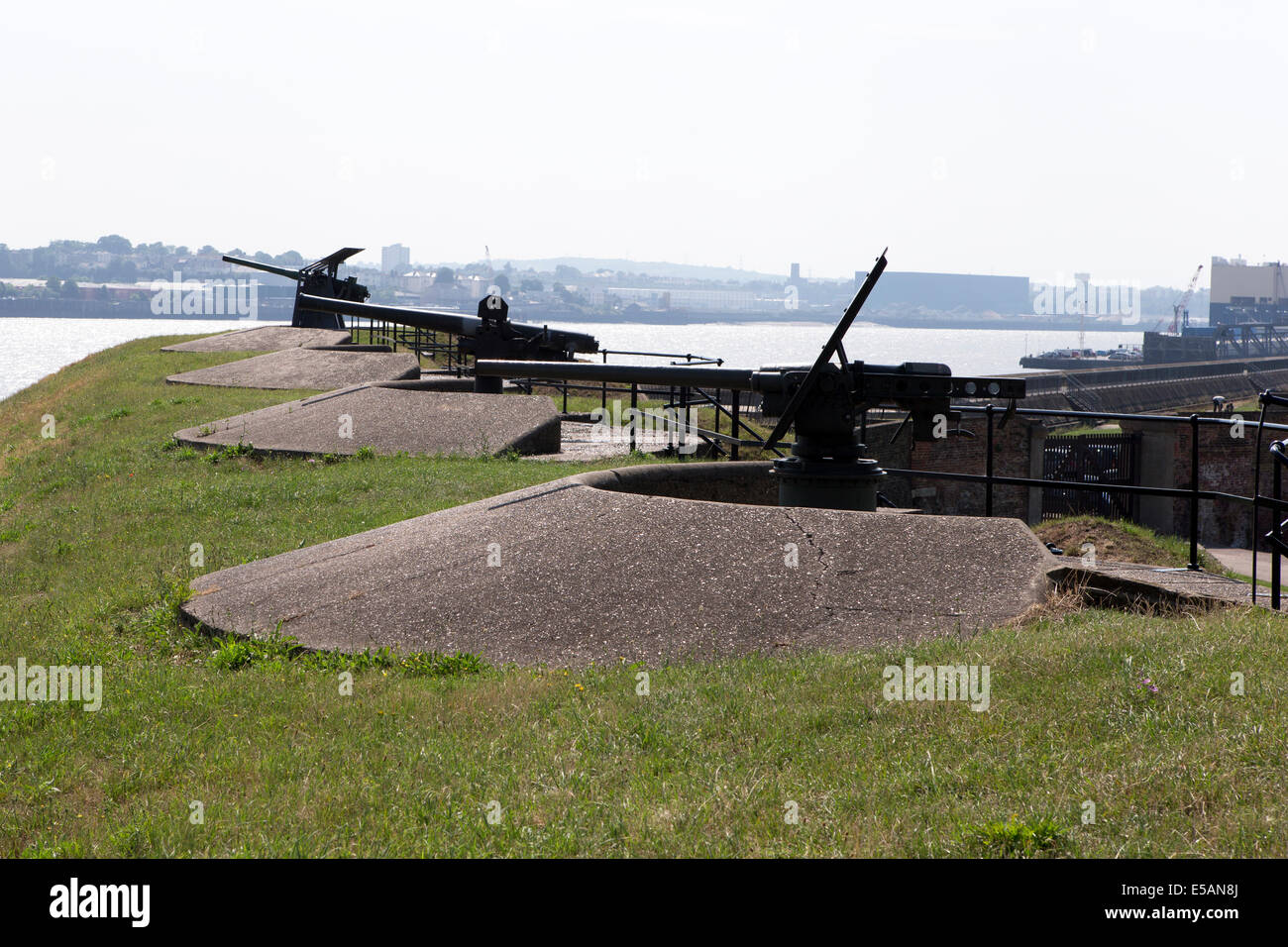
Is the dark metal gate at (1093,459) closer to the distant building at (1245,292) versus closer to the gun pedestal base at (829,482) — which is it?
the gun pedestal base at (829,482)

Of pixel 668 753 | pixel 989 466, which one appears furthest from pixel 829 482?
pixel 668 753

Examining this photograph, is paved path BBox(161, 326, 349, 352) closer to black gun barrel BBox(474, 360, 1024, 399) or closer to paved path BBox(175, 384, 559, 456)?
paved path BBox(175, 384, 559, 456)

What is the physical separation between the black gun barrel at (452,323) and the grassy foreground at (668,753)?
1371 cm

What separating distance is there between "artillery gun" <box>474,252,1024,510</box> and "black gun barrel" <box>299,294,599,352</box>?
11387 millimetres

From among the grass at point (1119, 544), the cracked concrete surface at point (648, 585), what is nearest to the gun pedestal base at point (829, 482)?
the cracked concrete surface at point (648, 585)

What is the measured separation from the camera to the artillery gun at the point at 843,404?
8.66m

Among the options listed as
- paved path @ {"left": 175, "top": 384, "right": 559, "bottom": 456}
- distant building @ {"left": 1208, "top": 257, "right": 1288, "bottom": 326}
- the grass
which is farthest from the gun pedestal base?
distant building @ {"left": 1208, "top": 257, "right": 1288, "bottom": 326}

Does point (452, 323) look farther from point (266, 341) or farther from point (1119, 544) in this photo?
point (266, 341)

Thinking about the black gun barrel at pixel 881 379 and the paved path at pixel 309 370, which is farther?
the paved path at pixel 309 370

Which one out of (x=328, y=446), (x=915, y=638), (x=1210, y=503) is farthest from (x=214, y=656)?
(x=1210, y=503)

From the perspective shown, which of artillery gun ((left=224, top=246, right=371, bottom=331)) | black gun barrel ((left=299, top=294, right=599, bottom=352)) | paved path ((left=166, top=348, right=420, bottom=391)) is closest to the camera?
black gun barrel ((left=299, top=294, right=599, bottom=352))

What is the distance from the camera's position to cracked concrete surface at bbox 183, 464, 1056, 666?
668cm
